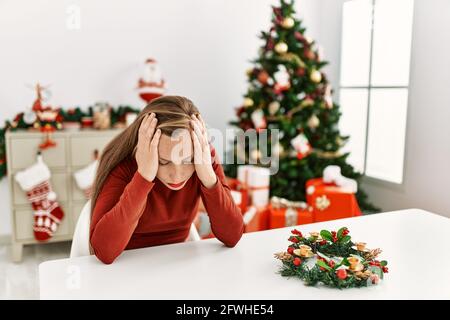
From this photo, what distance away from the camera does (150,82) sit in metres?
3.49

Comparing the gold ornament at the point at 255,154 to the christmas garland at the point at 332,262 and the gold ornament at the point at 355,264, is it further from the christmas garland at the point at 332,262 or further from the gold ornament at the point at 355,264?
the gold ornament at the point at 355,264

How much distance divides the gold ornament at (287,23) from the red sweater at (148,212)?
2020 millimetres

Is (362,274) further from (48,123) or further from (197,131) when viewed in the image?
(48,123)

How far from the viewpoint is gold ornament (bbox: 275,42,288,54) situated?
3.25 metres

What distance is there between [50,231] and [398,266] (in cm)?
258

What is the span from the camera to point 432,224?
5.41ft

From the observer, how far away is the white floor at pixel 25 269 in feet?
8.83

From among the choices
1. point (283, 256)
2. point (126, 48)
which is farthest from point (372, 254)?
point (126, 48)

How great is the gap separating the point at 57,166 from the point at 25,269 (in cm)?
71

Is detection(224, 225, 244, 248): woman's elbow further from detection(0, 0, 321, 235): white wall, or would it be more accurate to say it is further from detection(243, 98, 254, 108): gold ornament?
detection(0, 0, 321, 235): white wall

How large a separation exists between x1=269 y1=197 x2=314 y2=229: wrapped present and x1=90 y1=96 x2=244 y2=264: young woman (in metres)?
1.64

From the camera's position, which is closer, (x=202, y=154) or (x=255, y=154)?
(x=202, y=154)

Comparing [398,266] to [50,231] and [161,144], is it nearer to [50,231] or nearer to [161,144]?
[161,144]
